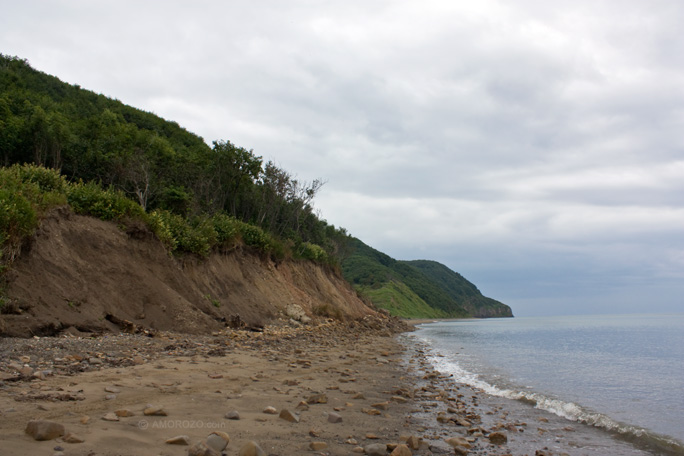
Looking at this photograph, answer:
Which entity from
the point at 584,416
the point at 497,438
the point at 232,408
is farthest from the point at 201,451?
the point at 584,416

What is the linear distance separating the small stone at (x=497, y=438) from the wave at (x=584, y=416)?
272 cm

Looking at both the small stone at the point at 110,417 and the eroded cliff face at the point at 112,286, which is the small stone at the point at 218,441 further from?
the eroded cliff face at the point at 112,286

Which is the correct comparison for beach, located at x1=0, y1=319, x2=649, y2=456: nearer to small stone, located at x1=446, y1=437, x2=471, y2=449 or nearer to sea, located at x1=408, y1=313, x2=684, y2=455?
small stone, located at x1=446, y1=437, x2=471, y2=449

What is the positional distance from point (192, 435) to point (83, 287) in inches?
437

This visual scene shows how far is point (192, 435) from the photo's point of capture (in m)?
5.23

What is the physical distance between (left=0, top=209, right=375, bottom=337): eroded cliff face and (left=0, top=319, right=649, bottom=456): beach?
1433 mm

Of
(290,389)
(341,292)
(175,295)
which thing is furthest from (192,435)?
(341,292)

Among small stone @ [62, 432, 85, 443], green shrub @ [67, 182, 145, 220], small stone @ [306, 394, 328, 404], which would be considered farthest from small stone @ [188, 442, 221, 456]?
green shrub @ [67, 182, 145, 220]

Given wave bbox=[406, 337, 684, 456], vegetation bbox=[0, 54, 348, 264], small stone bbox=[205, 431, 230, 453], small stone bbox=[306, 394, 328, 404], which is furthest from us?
vegetation bbox=[0, 54, 348, 264]

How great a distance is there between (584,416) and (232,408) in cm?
764

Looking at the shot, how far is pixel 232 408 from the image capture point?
22.7 ft

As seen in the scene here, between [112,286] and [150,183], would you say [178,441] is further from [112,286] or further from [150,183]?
[150,183]

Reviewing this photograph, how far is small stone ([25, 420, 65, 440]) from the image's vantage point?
14.1ft

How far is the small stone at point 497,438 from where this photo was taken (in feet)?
23.0
